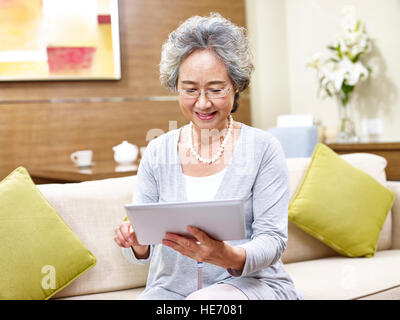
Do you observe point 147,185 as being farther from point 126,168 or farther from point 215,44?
point 126,168

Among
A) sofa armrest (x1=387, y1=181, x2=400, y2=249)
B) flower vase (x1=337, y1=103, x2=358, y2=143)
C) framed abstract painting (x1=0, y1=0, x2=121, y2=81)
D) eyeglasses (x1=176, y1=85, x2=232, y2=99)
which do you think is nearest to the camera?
eyeglasses (x1=176, y1=85, x2=232, y2=99)

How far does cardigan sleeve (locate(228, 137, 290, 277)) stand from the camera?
1322 mm

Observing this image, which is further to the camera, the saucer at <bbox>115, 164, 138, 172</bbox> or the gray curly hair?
the saucer at <bbox>115, 164, 138, 172</bbox>

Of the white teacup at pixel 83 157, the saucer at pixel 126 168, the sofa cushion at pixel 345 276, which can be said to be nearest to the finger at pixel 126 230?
the sofa cushion at pixel 345 276

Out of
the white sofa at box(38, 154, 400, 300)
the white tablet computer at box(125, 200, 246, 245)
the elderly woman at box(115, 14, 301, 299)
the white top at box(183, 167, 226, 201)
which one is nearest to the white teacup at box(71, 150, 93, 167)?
the white sofa at box(38, 154, 400, 300)

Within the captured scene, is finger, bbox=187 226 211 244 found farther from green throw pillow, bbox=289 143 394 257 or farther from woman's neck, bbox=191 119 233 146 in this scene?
green throw pillow, bbox=289 143 394 257

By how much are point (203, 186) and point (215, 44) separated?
1.21ft

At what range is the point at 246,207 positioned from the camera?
1444 mm

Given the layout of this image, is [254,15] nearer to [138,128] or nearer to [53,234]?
[138,128]

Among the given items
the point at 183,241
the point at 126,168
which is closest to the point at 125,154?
the point at 126,168

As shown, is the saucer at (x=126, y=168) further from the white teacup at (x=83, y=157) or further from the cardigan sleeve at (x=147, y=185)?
the cardigan sleeve at (x=147, y=185)

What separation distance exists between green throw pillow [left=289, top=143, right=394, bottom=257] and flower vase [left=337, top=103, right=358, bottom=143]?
1.45 metres
